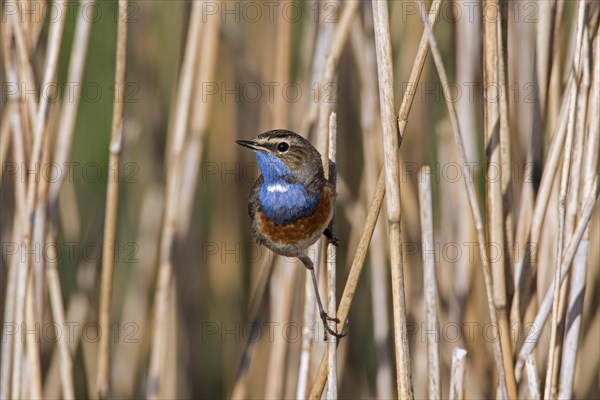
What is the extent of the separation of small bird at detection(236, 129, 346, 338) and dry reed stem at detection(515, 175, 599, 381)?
2.46 feet

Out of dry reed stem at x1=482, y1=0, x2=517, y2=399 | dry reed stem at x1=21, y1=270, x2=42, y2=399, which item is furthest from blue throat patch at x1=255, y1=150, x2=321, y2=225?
dry reed stem at x1=21, y1=270, x2=42, y2=399

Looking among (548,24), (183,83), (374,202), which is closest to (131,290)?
(183,83)

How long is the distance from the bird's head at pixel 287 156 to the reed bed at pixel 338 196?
0.26 ft

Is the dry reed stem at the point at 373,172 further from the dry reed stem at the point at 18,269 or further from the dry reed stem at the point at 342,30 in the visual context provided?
the dry reed stem at the point at 18,269

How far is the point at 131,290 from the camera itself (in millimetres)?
4406

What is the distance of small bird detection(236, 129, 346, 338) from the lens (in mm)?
3109

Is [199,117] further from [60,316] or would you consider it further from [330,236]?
[60,316]

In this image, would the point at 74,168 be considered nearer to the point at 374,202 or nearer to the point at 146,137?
the point at 146,137

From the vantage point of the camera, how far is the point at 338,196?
13.2 ft

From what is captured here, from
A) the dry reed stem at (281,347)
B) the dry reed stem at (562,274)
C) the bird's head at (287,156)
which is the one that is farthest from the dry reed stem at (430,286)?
the dry reed stem at (281,347)

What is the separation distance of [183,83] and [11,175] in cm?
104

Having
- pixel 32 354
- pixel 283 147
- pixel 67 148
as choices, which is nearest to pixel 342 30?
pixel 283 147

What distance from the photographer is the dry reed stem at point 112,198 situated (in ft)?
9.15

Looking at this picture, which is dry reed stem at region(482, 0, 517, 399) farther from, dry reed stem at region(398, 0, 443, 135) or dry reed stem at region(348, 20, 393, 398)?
dry reed stem at region(348, 20, 393, 398)
